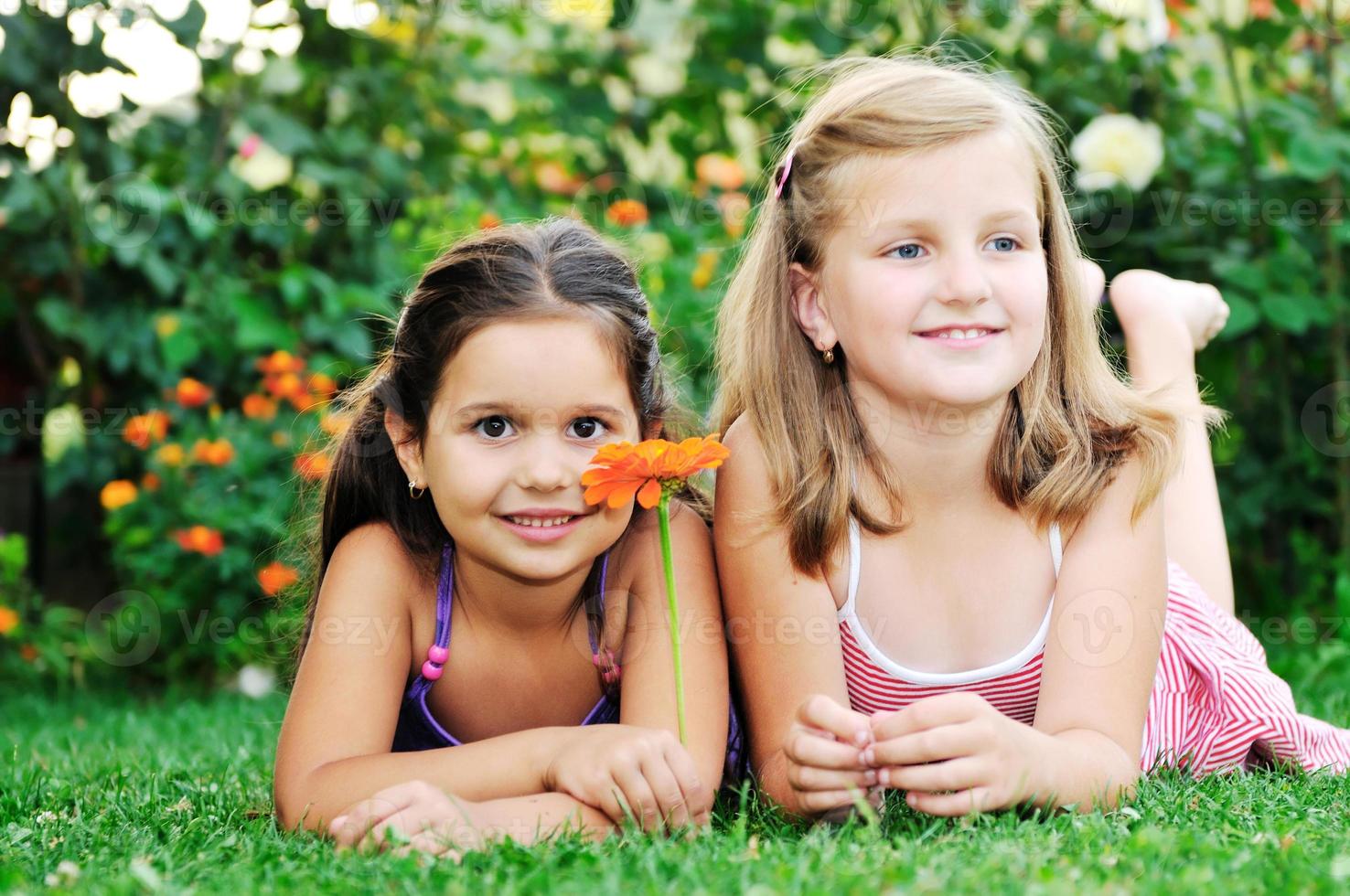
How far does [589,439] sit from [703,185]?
272 centimetres

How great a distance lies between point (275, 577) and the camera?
12.8 feet

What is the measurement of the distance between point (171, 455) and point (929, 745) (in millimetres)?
2874

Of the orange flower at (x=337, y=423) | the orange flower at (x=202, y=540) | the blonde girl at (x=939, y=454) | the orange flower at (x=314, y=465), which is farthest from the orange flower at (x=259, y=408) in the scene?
the blonde girl at (x=939, y=454)

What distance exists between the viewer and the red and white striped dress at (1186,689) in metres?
2.33

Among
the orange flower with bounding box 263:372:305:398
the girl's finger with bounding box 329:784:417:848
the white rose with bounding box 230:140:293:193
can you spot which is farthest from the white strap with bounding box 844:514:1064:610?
the white rose with bounding box 230:140:293:193

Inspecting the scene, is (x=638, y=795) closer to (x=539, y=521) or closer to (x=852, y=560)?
(x=539, y=521)

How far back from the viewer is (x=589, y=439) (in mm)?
2170

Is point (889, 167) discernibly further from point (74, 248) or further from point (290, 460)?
point (74, 248)

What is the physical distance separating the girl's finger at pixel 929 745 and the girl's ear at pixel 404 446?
87cm

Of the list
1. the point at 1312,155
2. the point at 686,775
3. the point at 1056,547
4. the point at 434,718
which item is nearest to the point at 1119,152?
the point at 1312,155

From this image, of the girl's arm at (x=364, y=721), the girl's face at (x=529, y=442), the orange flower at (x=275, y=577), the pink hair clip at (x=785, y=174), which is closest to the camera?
the girl's arm at (x=364, y=721)

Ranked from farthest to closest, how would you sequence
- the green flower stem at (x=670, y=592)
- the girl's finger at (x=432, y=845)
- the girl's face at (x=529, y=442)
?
the girl's face at (x=529, y=442) < the green flower stem at (x=670, y=592) < the girl's finger at (x=432, y=845)

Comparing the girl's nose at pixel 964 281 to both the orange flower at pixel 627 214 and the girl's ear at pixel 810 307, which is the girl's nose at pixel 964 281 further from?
the orange flower at pixel 627 214

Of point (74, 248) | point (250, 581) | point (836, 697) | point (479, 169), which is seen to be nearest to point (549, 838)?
point (836, 697)
